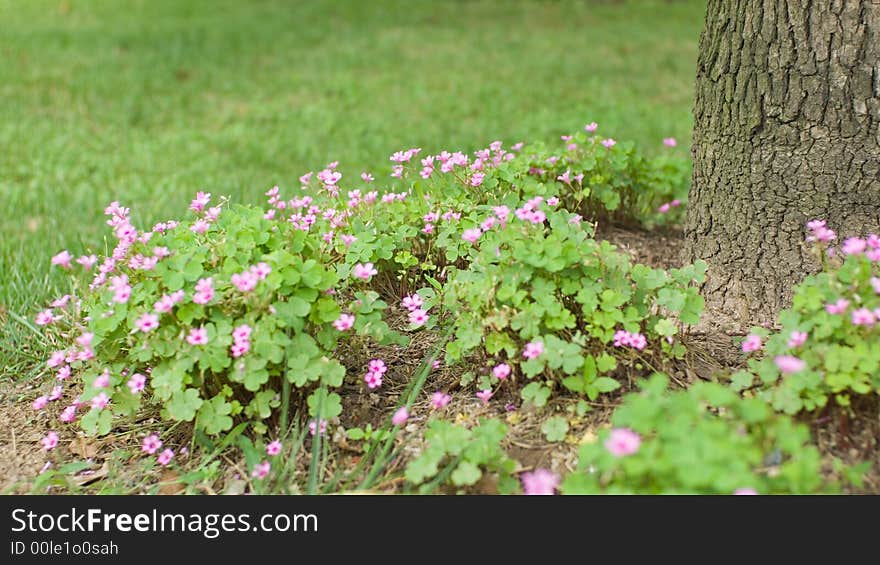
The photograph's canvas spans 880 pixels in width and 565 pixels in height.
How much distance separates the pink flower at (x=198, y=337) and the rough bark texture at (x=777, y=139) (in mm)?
1750

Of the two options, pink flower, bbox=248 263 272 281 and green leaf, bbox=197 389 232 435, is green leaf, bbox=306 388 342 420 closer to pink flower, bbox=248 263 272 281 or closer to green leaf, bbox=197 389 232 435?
green leaf, bbox=197 389 232 435

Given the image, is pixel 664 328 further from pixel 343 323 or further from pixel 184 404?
pixel 184 404

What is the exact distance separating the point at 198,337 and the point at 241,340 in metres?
0.12

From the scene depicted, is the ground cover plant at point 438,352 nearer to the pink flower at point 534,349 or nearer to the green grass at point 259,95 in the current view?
the pink flower at point 534,349

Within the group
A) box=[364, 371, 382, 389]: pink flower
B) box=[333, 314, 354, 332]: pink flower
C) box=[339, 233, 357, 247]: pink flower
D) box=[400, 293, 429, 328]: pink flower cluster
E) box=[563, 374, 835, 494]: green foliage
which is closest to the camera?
box=[563, 374, 835, 494]: green foliage

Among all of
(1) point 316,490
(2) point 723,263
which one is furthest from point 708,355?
(1) point 316,490

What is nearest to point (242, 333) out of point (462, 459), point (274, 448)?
point (274, 448)

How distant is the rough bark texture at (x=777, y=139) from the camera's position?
269 centimetres

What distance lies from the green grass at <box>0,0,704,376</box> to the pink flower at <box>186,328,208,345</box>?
4.40 ft

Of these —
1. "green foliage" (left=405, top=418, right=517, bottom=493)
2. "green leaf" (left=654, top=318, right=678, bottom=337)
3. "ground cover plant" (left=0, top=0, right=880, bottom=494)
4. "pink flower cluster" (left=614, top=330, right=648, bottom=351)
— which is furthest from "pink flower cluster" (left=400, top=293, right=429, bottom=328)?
"green leaf" (left=654, top=318, right=678, bottom=337)

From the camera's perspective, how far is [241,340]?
233cm

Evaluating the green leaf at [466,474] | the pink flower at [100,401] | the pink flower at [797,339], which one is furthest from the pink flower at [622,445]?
the pink flower at [100,401]

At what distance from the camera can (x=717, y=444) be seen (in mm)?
1646

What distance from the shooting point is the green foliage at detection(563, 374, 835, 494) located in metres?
1.63
